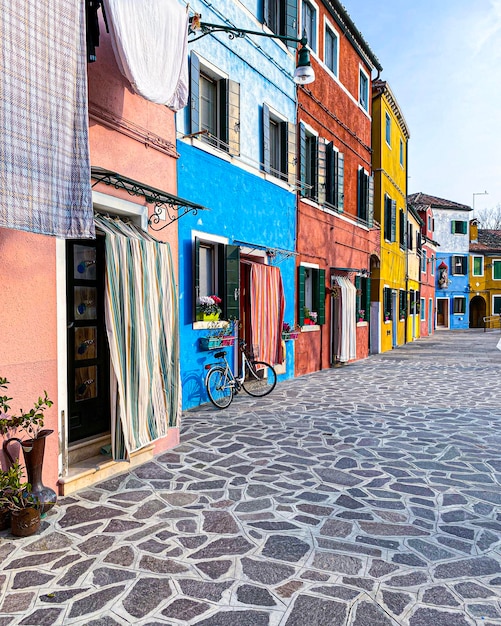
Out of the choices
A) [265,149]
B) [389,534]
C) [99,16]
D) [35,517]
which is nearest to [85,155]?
[99,16]

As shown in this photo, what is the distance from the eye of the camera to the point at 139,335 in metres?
4.89

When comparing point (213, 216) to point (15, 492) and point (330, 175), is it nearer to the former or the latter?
point (15, 492)

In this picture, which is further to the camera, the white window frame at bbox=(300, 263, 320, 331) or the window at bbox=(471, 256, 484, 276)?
the window at bbox=(471, 256, 484, 276)

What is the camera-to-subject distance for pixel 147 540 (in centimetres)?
348

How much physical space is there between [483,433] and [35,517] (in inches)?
217

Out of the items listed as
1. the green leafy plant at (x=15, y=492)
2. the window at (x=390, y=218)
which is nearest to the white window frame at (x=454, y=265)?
the window at (x=390, y=218)

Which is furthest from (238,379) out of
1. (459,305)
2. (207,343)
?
(459,305)


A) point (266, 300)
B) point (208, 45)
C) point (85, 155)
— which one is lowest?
point (266, 300)

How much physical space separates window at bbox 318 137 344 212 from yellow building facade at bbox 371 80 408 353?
14.9ft

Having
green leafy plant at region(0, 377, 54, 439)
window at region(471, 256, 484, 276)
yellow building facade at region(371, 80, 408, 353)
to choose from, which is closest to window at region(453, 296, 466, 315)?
window at region(471, 256, 484, 276)

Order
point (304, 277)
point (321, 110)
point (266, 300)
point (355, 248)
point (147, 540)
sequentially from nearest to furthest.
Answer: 1. point (147, 540)
2. point (266, 300)
3. point (304, 277)
4. point (321, 110)
5. point (355, 248)

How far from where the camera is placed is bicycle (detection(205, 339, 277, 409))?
784cm

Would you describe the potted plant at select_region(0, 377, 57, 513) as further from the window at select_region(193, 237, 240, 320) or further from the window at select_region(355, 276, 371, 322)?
the window at select_region(355, 276, 371, 322)

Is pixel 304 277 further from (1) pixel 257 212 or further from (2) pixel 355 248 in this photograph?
(2) pixel 355 248
